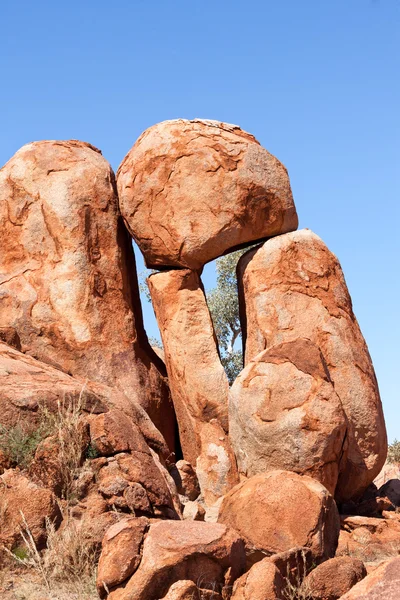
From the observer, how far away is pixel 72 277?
40.4 feet

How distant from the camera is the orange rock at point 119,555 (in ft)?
21.4

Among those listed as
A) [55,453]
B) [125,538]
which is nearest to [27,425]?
[55,453]

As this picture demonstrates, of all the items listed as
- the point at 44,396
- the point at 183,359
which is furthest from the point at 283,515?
the point at 183,359

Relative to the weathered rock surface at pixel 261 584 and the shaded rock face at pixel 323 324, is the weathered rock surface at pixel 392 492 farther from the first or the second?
the weathered rock surface at pixel 261 584

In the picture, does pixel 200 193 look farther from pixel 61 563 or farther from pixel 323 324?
pixel 61 563

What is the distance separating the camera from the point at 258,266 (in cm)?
1202

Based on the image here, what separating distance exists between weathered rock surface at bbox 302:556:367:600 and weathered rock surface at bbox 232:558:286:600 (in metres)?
0.29

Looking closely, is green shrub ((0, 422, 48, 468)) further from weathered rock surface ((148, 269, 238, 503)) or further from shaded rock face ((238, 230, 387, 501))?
shaded rock face ((238, 230, 387, 501))

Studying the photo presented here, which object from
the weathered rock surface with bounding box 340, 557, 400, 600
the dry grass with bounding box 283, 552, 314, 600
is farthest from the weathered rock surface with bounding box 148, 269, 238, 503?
the weathered rock surface with bounding box 340, 557, 400, 600

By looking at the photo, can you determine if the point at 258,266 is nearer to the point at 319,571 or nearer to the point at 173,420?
the point at 173,420

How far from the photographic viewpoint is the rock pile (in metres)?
8.40

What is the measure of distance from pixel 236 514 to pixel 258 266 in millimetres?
Result: 4104

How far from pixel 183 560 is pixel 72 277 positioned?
21.0ft

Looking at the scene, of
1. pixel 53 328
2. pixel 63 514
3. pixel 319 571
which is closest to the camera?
pixel 319 571
